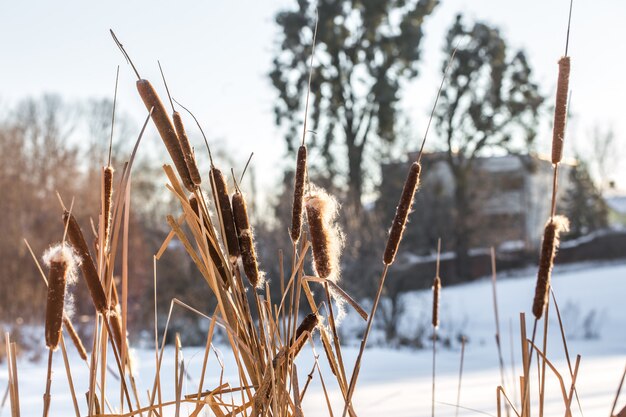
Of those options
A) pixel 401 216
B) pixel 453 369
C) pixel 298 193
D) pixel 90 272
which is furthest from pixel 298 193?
pixel 453 369

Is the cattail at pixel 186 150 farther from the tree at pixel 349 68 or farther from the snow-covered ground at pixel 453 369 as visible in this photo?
the tree at pixel 349 68

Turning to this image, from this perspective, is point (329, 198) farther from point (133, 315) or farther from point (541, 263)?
point (133, 315)

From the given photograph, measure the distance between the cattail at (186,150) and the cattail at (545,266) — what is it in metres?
0.36

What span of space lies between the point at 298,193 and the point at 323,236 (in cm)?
6

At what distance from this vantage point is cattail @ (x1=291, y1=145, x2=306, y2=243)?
868 millimetres

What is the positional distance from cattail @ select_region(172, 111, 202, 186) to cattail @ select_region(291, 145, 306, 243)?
0.34 ft

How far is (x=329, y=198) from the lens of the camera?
926 mm

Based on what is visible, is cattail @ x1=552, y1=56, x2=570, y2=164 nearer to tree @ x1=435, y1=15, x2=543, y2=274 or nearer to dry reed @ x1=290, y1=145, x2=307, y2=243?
dry reed @ x1=290, y1=145, x2=307, y2=243

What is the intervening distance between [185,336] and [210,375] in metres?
6.48

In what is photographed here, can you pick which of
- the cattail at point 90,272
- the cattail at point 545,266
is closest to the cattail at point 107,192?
the cattail at point 90,272

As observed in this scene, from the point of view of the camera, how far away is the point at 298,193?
0.87m

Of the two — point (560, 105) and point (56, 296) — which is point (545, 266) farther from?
point (56, 296)

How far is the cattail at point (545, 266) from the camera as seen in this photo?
0.81 metres

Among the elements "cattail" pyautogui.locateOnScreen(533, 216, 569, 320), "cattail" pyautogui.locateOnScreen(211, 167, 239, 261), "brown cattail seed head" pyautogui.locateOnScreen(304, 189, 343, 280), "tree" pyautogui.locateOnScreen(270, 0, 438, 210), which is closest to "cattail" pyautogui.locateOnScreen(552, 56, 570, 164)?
"cattail" pyautogui.locateOnScreen(533, 216, 569, 320)
